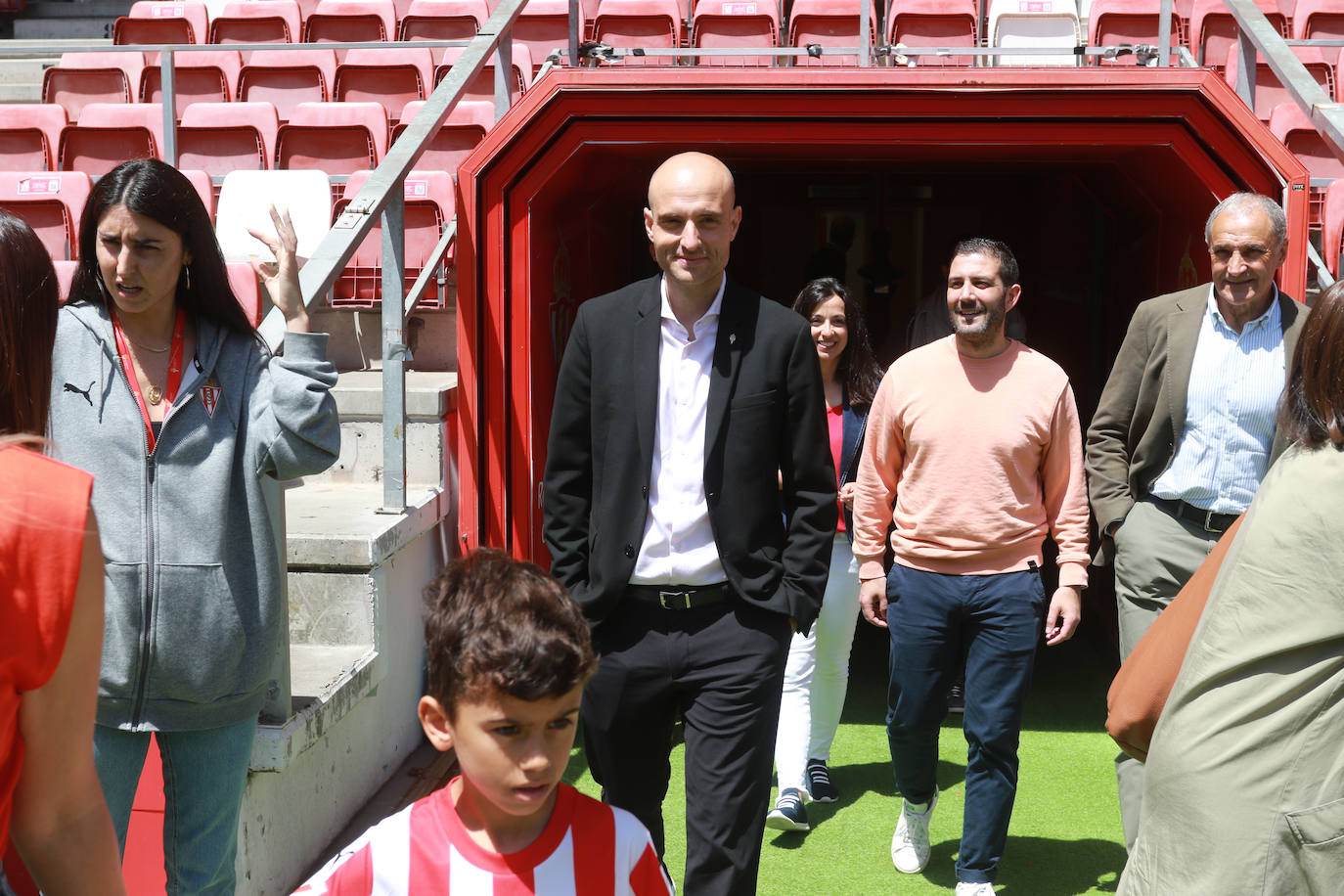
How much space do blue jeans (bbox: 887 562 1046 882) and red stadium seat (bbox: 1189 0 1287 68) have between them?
505 cm

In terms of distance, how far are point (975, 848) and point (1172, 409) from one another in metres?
1.27

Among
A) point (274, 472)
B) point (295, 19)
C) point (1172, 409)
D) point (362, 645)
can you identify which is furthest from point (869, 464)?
point (295, 19)

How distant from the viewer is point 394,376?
399cm

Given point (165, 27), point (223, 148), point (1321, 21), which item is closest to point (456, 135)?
point (223, 148)

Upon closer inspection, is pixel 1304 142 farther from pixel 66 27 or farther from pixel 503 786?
pixel 66 27

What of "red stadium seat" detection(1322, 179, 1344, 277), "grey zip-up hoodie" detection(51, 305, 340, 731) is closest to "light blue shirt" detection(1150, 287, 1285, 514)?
"red stadium seat" detection(1322, 179, 1344, 277)

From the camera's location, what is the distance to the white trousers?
157 inches

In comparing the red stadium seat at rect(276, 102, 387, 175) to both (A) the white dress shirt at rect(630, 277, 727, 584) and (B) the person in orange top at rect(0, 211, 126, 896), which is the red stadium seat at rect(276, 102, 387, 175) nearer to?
(A) the white dress shirt at rect(630, 277, 727, 584)

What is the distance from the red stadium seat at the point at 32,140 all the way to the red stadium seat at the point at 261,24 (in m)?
1.52

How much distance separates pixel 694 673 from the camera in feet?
8.77

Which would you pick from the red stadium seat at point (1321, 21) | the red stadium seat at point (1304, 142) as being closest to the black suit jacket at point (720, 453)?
the red stadium seat at point (1304, 142)

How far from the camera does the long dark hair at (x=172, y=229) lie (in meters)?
2.36

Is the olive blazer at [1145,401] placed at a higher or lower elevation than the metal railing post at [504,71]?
lower

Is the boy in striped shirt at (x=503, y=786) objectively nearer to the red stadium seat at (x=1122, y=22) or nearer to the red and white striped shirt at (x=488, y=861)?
the red and white striped shirt at (x=488, y=861)
